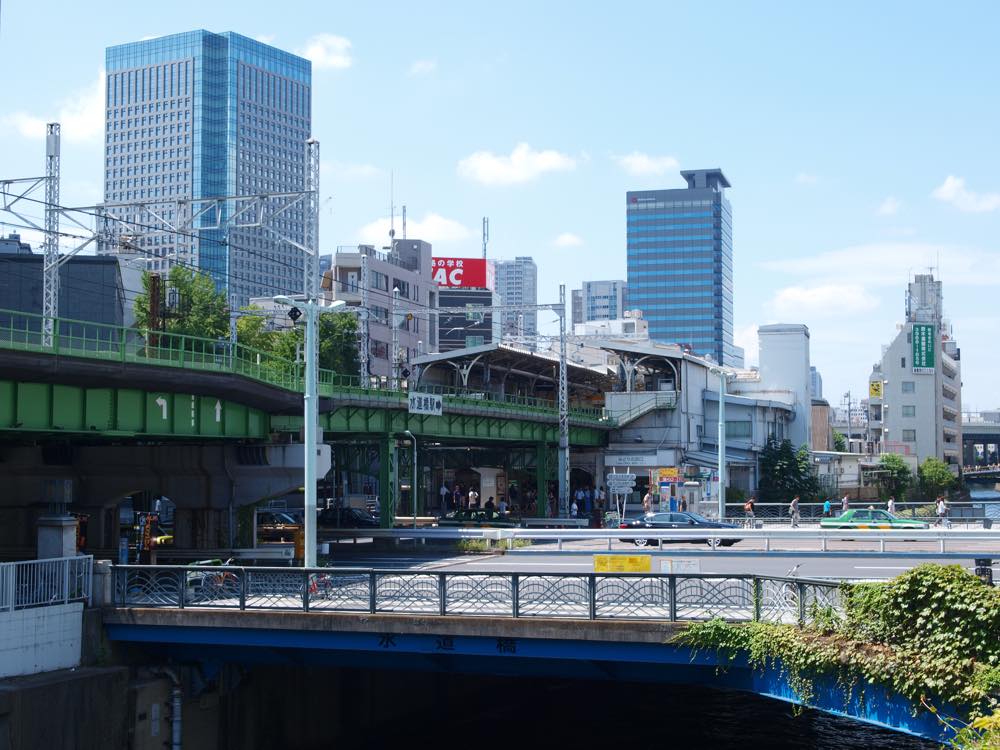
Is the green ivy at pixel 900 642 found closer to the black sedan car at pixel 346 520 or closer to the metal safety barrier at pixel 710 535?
the metal safety barrier at pixel 710 535

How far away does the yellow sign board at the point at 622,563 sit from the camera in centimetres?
2569

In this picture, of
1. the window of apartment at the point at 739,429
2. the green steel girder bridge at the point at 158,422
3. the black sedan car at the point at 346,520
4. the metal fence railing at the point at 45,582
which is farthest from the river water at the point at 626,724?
the window of apartment at the point at 739,429

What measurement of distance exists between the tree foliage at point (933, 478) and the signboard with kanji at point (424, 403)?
3000 inches

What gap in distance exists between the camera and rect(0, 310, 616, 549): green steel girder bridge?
101 ft

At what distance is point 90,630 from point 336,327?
66.1 m

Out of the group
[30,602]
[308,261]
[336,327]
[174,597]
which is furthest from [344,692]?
[336,327]

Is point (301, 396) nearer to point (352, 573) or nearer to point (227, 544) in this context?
point (227, 544)

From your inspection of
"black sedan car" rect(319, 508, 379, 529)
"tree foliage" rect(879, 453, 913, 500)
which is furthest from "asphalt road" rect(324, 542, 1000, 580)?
"tree foliage" rect(879, 453, 913, 500)

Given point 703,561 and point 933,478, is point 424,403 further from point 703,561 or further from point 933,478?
point 933,478

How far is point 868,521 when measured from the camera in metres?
55.7

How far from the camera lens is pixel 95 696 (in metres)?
25.4

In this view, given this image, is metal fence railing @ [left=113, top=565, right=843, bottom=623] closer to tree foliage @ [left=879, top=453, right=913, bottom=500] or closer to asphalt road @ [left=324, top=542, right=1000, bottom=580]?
asphalt road @ [left=324, top=542, right=1000, bottom=580]

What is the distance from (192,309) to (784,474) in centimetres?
4443

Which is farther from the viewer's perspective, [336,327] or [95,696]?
[336,327]
